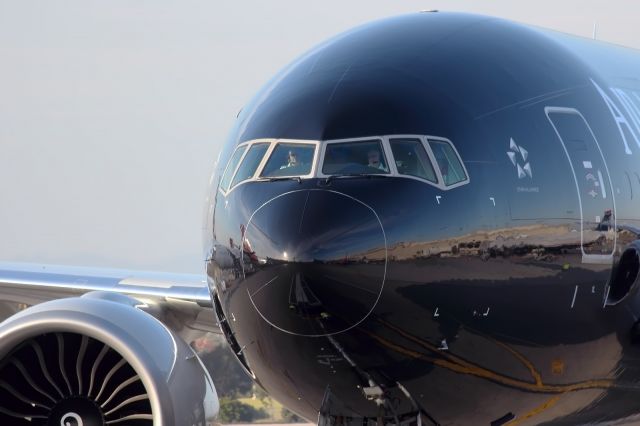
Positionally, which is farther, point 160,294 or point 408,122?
point 160,294

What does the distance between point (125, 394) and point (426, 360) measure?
335 centimetres

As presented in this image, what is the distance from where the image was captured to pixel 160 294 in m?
16.2

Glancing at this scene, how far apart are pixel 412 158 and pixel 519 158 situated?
3.34 feet

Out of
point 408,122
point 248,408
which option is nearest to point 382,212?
point 408,122

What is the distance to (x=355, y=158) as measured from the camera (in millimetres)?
10078

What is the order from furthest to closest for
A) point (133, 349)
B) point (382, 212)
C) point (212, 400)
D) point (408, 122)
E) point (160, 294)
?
point (160, 294), point (212, 400), point (133, 349), point (408, 122), point (382, 212)

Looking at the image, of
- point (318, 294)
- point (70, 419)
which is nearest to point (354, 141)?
point (318, 294)

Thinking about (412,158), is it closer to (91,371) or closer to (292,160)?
(292,160)

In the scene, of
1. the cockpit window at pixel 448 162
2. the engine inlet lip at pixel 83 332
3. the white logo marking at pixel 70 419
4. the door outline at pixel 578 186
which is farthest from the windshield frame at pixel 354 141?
the white logo marking at pixel 70 419

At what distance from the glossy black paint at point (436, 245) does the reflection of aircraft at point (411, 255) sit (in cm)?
2

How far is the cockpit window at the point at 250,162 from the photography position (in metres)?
10.6

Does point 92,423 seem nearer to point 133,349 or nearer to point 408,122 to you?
point 133,349

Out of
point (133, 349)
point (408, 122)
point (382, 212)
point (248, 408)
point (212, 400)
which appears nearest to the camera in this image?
point (382, 212)

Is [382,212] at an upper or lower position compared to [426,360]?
upper
